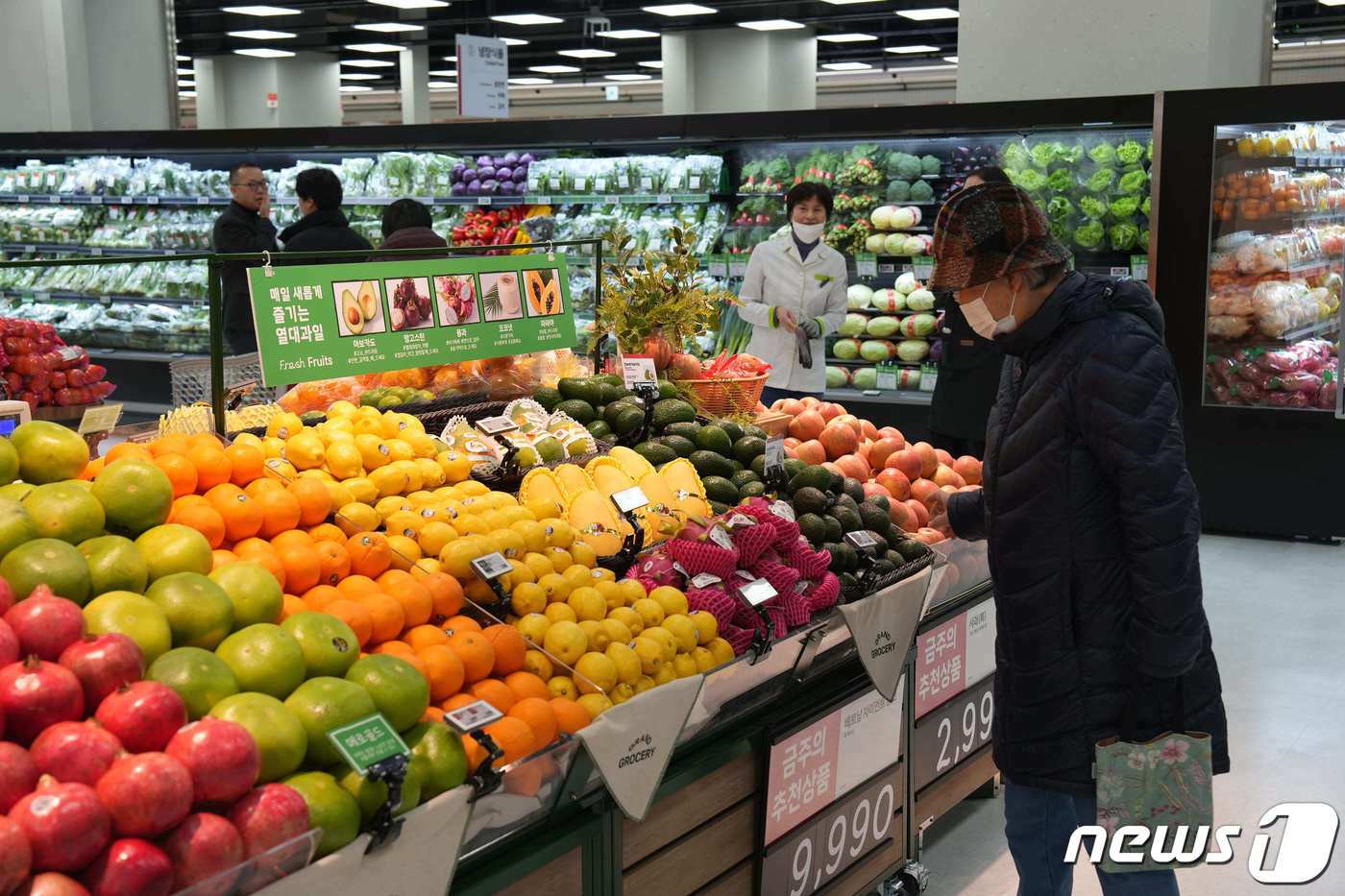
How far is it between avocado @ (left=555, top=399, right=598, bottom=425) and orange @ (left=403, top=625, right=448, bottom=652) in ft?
4.39

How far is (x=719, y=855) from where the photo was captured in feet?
8.73

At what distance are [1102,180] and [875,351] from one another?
67.2 inches

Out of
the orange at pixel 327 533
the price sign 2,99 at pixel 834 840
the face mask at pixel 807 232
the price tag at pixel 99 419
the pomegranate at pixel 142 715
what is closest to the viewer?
the pomegranate at pixel 142 715

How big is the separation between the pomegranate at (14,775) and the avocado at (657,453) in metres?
2.04

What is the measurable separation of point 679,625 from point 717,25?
1476 centimetres

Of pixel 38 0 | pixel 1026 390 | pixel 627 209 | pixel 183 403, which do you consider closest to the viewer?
pixel 1026 390

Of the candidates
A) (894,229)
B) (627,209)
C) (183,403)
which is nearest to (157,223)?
(627,209)

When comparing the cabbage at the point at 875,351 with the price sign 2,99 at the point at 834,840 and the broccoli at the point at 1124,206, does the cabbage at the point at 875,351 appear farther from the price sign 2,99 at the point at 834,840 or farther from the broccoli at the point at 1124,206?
the price sign 2,99 at the point at 834,840

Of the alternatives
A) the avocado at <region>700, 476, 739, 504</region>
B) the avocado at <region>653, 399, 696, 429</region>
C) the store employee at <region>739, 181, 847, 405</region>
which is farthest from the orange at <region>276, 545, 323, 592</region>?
the store employee at <region>739, 181, 847, 405</region>

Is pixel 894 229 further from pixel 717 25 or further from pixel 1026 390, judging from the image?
pixel 717 25

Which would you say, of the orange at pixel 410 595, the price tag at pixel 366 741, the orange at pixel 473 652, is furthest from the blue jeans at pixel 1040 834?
the price tag at pixel 366 741

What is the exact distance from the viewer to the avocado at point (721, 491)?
3.30 meters

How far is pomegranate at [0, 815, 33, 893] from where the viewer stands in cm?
138

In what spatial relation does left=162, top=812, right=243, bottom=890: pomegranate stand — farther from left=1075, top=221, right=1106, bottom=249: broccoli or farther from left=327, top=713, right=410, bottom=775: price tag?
left=1075, top=221, right=1106, bottom=249: broccoli
